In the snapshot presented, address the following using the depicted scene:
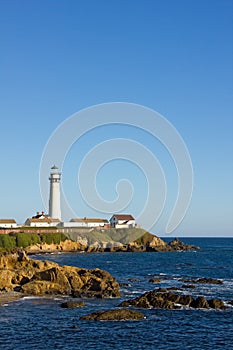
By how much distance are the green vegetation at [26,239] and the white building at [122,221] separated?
38.7 m

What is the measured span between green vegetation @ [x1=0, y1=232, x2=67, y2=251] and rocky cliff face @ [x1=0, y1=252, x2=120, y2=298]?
63.0 metres

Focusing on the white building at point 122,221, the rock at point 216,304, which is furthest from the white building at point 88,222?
the rock at point 216,304

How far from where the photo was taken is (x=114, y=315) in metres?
45.1

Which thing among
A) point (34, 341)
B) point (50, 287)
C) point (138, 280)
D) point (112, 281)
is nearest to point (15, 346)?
point (34, 341)

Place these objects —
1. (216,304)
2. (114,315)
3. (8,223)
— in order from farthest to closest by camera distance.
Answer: (8,223) < (216,304) < (114,315)

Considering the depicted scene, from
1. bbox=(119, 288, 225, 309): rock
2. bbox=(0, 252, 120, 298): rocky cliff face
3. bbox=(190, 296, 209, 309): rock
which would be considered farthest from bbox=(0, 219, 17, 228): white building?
bbox=(190, 296, 209, 309): rock

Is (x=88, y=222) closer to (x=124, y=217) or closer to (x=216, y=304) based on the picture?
(x=124, y=217)

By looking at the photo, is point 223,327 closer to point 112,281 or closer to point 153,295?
point 153,295

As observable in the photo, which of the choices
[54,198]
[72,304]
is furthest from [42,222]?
[72,304]

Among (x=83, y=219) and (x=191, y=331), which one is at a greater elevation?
(x=83, y=219)

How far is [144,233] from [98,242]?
25979 mm

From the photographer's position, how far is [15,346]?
3559cm

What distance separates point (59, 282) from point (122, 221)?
131631mm

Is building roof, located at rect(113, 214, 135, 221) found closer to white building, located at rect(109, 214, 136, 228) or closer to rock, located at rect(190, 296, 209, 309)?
white building, located at rect(109, 214, 136, 228)
